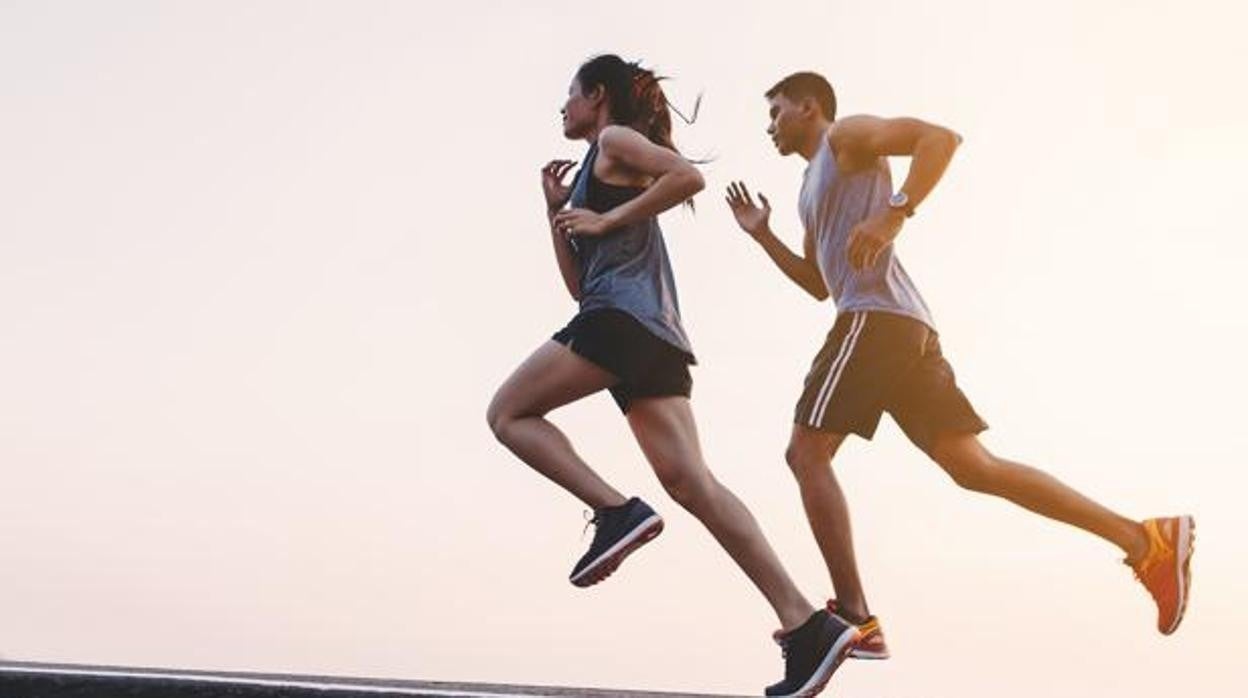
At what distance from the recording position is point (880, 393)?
583 cm

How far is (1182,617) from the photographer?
6.05 m

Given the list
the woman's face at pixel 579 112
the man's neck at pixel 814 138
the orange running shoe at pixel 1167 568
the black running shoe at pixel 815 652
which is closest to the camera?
the black running shoe at pixel 815 652

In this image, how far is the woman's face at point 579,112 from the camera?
220 inches

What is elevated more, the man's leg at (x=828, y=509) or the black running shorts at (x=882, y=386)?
the black running shorts at (x=882, y=386)

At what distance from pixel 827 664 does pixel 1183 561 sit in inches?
68.9

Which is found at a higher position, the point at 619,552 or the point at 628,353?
the point at 628,353

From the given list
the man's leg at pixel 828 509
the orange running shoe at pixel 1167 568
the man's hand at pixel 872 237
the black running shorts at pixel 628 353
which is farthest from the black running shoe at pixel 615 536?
the orange running shoe at pixel 1167 568

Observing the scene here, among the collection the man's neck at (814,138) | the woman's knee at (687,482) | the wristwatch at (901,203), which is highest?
the man's neck at (814,138)

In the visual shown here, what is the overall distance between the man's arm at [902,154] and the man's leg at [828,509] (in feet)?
2.29

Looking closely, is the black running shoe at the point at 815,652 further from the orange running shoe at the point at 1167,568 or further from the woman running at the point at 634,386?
the orange running shoe at the point at 1167,568

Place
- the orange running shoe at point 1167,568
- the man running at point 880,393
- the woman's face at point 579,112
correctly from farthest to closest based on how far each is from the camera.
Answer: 1. the orange running shoe at point 1167,568
2. the man running at point 880,393
3. the woman's face at point 579,112

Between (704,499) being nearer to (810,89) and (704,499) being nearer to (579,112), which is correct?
(579,112)

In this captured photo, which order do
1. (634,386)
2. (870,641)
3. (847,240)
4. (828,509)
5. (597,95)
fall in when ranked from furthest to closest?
1. (847,240)
2. (828,509)
3. (870,641)
4. (597,95)
5. (634,386)

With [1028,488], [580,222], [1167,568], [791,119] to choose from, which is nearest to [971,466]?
[1028,488]
